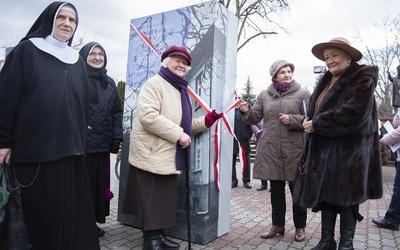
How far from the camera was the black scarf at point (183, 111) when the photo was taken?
323cm

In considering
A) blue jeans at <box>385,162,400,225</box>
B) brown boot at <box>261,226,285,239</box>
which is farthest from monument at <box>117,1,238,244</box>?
blue jeans at <box>385,162,400,225</box>

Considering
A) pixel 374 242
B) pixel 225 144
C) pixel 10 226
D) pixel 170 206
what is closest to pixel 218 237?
pixel 170 206

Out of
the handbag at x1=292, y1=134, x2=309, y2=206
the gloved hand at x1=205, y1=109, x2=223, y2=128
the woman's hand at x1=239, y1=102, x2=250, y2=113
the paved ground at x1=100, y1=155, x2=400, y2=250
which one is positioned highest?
the woman's hand at x1=239, y1=102, x2=250, y2=113

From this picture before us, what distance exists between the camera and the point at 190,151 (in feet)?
11.6

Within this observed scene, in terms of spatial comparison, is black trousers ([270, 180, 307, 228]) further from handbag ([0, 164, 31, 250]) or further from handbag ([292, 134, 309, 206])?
handbag ([0, 164, 31, 250])

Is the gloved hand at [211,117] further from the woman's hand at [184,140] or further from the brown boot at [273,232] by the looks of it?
the brown boot at [273,232]

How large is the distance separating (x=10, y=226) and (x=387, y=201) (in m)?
6.18

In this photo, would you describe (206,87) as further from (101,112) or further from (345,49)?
(345,49)

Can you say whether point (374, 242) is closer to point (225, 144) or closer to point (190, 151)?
point (225, 144)

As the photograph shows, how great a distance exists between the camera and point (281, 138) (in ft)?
11.8

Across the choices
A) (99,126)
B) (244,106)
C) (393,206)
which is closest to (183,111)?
(244,106)

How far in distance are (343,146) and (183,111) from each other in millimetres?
1516

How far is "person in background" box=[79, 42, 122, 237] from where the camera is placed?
140 inches

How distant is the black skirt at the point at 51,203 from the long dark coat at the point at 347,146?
2.03 m
